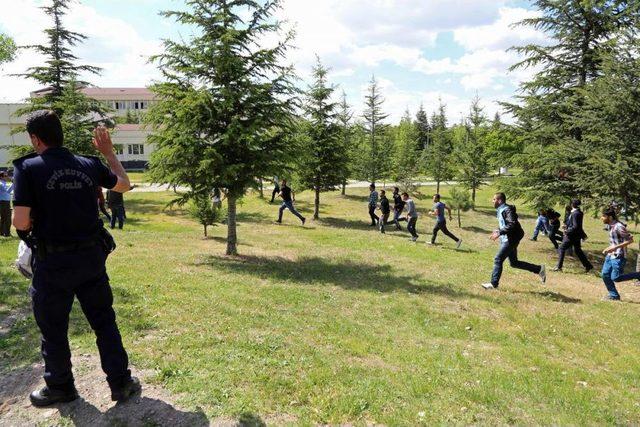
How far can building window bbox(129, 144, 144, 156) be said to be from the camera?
5947 centimetres

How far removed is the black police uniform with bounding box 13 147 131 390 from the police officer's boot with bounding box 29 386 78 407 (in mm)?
54

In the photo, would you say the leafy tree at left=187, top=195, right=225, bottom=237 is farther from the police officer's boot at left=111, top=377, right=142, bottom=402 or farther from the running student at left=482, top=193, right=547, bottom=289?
the police officer's boot at left=111, top=377, right=142, bottom=402

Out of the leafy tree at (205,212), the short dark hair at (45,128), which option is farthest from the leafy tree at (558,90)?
the short dark hair at (45,128)

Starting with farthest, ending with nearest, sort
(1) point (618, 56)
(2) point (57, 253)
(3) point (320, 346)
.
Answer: (1) point (618, 56), (3) point (320, 346), (2) point (57, 253)

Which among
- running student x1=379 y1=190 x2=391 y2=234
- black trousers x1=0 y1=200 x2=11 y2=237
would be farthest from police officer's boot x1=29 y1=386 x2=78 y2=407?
running student x1=379 y1=190 x2=391 y2=234

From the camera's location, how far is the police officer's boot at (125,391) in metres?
4.20

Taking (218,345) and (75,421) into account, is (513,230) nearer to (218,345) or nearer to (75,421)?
(218,345)

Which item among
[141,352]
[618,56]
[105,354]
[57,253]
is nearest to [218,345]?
[141,352]

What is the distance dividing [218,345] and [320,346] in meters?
1.38

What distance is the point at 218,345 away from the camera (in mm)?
5855

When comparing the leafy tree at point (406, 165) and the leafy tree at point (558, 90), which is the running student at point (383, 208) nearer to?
the leafy tree at point (558, 90)

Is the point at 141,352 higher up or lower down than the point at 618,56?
lower down

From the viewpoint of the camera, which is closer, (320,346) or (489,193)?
(320,346)

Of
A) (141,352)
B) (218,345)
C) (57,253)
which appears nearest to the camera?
(57,253)
